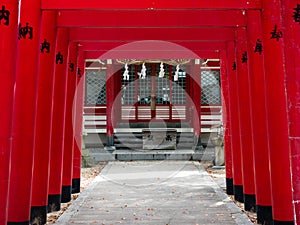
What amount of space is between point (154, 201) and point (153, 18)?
3465 millimetres

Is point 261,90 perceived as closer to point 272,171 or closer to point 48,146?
point 272,171

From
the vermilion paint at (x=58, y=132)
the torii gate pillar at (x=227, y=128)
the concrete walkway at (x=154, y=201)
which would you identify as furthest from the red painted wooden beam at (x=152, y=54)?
the concrete walkway at (x=154, y=201)

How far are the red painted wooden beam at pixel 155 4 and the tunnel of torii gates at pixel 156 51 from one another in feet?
0.04

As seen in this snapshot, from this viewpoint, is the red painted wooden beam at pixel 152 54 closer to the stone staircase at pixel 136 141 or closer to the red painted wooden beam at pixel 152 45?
the red painted wooden beam at pixel 152 45

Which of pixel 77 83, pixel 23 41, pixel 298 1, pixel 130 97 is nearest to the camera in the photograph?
pixel 298 1

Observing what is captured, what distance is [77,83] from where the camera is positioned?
738 centimetres

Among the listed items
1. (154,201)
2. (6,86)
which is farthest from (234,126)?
(6,86)

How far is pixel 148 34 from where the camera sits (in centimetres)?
629

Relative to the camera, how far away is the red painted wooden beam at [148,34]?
20.4ft

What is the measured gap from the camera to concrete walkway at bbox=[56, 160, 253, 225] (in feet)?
17.0

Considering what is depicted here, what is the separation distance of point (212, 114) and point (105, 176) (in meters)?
7.27

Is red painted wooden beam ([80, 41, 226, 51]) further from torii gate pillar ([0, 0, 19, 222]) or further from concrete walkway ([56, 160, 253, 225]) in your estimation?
torii gate pillar ([0, 0, 19, 222])

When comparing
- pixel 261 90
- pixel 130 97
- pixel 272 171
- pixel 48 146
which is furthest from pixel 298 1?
pixel 130 97

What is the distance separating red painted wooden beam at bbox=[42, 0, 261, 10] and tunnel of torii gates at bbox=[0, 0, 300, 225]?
0.01 metres
